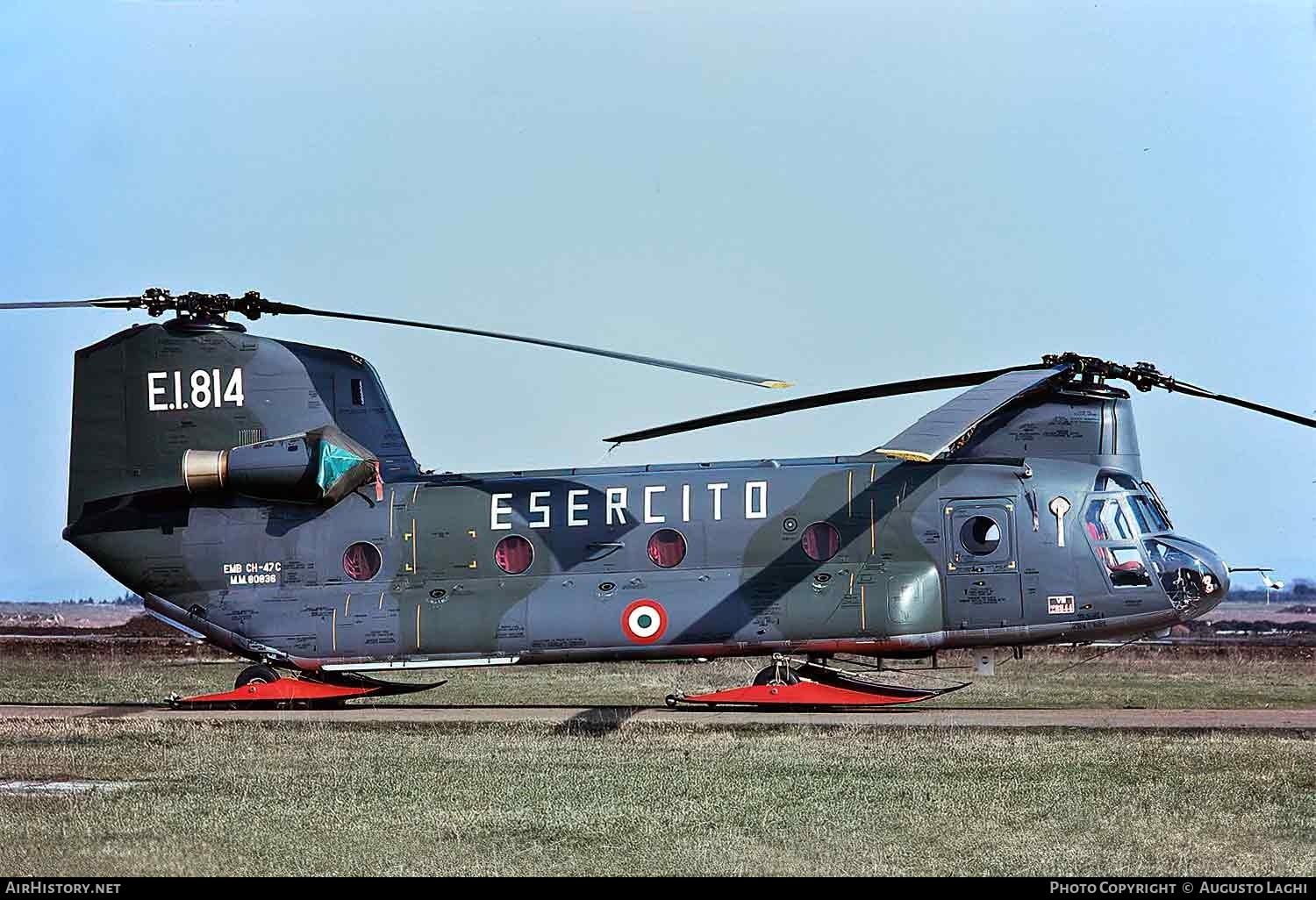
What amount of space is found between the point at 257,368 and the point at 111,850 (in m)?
11.5

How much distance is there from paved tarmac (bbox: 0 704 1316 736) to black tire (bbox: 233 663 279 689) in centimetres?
42

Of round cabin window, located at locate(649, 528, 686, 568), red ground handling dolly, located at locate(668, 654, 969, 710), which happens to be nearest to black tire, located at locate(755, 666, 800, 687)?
red ground handling dolly, located at locate(668, 654, 969, 710)

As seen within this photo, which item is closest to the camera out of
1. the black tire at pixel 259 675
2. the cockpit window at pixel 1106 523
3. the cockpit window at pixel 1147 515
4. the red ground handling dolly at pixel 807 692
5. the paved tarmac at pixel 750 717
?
the paved tarmac at pixel 750 717

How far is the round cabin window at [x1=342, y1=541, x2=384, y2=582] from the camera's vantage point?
22.6 meters

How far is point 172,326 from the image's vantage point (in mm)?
22891

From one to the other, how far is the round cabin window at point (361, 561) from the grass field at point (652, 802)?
9.13ft

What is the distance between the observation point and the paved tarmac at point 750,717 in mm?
20297

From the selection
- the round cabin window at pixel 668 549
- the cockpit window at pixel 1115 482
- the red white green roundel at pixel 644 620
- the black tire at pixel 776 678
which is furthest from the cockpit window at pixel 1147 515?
the red white green roundel at pixel 644 620

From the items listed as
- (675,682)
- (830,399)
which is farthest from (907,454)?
(675,682)

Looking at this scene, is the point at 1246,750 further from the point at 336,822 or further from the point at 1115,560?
the point at 336,822

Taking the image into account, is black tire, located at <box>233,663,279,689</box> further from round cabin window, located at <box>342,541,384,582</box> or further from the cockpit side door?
the cockpit side door

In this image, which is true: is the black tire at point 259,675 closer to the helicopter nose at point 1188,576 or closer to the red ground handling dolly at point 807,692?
the red ground handling dolly at point 807,692

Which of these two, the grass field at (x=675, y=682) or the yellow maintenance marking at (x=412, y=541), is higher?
the yellow maintenance marking at (x=412, y=541)

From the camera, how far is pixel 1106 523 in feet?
70.1
